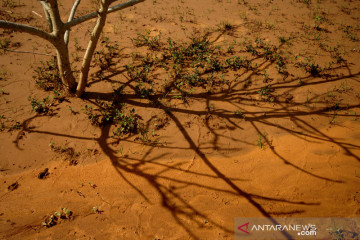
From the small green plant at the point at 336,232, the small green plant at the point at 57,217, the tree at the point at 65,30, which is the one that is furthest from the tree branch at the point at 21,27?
the small green plant at the point at 336,232

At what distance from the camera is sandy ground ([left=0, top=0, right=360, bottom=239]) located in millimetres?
2637

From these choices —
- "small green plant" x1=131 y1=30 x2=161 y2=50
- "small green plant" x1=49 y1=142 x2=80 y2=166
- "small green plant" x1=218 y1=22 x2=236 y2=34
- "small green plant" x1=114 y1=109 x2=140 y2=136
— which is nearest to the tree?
"small green plant" x1=114 y1=109 x2=140 y2=136

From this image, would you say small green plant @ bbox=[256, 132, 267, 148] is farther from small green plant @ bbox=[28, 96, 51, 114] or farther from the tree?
small green plant @ bbox=[28, 96, 51, 114]

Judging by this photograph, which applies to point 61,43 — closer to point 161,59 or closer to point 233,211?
point 161,59

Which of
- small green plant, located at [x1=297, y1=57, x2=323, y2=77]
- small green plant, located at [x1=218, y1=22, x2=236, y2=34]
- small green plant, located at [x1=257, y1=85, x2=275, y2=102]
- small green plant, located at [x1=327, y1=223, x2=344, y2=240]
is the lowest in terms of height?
small green plant, located at [x1=327, y1=223, x2=344, y2=240]

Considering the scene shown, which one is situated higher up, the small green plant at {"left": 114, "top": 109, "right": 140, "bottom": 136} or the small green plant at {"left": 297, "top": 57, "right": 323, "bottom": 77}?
the small green plant at {"left": 297, "top": 57, "right": 323, "bottom": 77}

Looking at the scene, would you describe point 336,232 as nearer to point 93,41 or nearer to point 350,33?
point 93,41

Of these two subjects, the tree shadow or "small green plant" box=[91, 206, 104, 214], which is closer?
"small green plant" box=[91, 206, 104, 214]

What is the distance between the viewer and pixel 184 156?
10.7ft

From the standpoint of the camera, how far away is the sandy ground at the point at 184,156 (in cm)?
264

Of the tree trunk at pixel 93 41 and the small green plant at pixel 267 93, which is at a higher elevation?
the tree trunk at pixel 93 41

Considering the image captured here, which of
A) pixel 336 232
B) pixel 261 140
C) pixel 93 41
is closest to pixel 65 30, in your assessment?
pixel 93 41

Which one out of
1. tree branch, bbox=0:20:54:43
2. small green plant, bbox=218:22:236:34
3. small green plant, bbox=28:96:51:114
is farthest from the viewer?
small green plant, bbox=218:22:236:34

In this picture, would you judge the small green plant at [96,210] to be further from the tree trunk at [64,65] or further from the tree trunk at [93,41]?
the tree trunk at [64,65]
